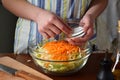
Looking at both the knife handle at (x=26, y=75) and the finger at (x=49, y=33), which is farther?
the finger at (x=49, y=33)

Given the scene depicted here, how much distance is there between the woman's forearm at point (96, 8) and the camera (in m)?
1.09

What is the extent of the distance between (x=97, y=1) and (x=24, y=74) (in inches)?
20.1

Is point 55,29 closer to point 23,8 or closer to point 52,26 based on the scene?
point 52,26

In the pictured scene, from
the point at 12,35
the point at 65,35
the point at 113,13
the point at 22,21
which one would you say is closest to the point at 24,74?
the point at 65,35

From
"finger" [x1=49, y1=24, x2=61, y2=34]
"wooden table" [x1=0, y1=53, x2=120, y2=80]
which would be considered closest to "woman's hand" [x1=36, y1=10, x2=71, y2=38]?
"finger" [x1=49, y1=24, x2=61, y2=34]

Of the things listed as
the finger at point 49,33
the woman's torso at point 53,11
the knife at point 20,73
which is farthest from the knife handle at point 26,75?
the woman's torso at point 53,11

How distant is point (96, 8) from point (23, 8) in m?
0.30

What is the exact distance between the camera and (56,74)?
877mm

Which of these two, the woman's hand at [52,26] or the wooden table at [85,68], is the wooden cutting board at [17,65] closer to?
the wooden table at [85,68]

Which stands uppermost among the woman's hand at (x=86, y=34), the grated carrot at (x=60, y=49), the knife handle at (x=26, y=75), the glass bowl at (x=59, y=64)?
the woman's hand at (x=86, y=34)

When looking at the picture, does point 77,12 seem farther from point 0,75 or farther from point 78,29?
point 0,75

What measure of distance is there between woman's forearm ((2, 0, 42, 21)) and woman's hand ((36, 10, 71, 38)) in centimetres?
9

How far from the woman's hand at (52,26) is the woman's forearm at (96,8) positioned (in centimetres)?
18

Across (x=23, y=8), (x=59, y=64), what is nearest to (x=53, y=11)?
(x=23, y=8)
